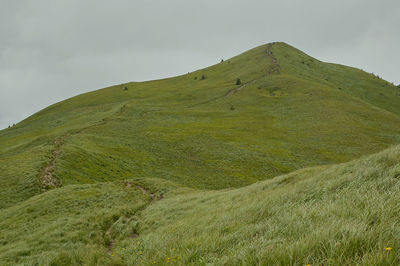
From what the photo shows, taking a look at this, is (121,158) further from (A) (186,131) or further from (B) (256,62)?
(B) (256,62)

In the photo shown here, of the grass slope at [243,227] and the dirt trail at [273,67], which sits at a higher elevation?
the dirt trail at [273,67]

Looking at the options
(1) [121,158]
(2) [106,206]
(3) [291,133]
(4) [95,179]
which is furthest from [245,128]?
(2) [106,206]

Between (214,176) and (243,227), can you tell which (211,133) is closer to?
(214,176)

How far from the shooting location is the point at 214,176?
3925cm

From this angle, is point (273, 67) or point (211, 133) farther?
point (273, 67)

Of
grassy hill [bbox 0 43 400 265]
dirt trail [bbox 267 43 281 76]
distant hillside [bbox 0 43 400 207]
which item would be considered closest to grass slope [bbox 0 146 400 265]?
grassy hill [bbox 0 43 400 265]

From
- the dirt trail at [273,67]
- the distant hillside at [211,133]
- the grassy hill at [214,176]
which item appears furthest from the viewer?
the dirt trail at [273,67]

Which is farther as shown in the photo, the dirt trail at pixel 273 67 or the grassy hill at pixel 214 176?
the dirt trail at pixel 273 67

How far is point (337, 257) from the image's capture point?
323cm

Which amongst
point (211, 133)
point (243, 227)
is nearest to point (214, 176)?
point (211, 133)

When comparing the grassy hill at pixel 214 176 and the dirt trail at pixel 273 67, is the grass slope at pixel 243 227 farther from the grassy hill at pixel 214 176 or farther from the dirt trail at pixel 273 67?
the dirt trail at pixel 273 67

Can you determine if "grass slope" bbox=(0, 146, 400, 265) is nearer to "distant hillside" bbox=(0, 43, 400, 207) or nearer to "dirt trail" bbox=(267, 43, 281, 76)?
"distant hillside" bbox=(0, 43, 400, 207)

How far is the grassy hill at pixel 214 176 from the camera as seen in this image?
492cm

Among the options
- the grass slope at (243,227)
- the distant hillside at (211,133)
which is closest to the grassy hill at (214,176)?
the grass slope at (243,227)
